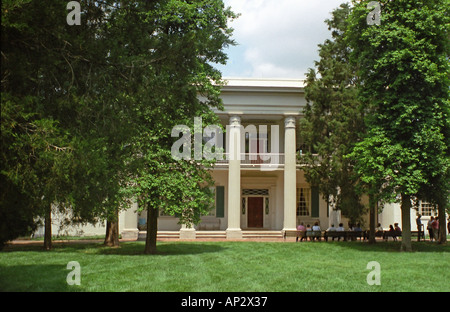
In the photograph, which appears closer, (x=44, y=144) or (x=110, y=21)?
(x=44, y=144)

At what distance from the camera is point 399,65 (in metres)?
20.4

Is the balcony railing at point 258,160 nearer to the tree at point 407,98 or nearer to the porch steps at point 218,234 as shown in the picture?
the porch steps at point 218,234

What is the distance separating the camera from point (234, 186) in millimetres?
30719

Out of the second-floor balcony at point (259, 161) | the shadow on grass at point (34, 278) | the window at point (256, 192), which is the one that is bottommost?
the shadow on grass at point (34, 278)

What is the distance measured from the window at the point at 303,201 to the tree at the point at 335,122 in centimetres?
748

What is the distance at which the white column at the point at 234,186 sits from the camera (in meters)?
30.3

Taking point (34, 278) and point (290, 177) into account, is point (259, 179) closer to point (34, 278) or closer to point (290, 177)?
point (290, 177)

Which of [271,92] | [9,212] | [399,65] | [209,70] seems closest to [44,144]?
[9,212]

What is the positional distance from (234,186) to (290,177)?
350 centimetres

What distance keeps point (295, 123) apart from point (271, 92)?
294 cm

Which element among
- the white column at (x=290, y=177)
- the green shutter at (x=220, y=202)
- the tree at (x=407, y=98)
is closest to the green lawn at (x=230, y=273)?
the tree at (x=407, y=98)
